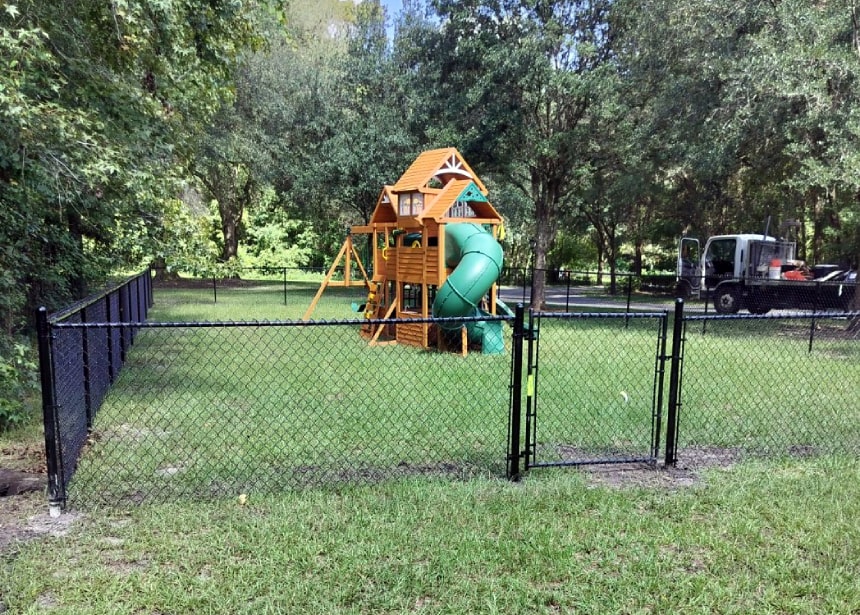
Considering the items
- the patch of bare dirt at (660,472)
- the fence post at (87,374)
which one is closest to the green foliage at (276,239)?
the fence post at (87,374)

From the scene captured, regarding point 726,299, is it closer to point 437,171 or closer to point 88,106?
point 437,171

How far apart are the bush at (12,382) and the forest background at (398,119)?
0.12 ft

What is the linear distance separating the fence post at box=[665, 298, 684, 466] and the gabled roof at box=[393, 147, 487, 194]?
6995mm

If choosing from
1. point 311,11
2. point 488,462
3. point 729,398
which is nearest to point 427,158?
point 729,398

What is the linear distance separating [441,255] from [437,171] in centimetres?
179

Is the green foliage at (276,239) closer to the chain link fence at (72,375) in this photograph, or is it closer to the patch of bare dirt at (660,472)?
the chain link fence at (72,375)

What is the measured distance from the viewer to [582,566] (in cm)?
348

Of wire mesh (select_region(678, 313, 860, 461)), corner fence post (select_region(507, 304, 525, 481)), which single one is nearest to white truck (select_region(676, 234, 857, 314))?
wire mesh (select_region(678, 313, 860, 461))

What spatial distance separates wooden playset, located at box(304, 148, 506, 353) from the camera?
10.3m

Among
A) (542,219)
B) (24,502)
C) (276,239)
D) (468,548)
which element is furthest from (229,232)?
(468,548)

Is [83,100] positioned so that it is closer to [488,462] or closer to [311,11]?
[488,462]

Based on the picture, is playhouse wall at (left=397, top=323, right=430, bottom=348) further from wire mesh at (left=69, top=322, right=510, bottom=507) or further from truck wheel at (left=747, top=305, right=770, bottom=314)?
truck wheel at (left=747, top=305, right=770, bottom=314)

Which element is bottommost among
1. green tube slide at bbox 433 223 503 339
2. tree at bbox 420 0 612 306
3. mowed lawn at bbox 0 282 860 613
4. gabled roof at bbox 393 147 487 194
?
mowed lawn at bbox 0 282 860 613

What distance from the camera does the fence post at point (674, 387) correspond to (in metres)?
4.73
